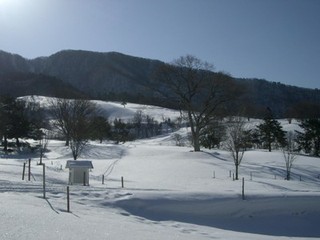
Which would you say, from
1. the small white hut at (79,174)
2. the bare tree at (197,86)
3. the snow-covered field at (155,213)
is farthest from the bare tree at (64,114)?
the small white hut at (79,174)

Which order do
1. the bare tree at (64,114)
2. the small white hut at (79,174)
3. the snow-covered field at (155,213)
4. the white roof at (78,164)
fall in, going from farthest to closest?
the bare tree at (64,114) < the white roof at (78,164) < the small white hut at (79,174) < the snow-covered field at (155,213)

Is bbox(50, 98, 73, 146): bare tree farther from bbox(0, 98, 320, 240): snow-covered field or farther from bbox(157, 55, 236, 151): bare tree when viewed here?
bbox(0, 98, 320, 240): snow-covered field

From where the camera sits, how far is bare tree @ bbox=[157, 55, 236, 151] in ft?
170

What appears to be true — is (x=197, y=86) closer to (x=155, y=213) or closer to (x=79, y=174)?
(x=79, y=174)

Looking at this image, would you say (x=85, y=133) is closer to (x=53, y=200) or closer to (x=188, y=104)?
(x=188, y=104)

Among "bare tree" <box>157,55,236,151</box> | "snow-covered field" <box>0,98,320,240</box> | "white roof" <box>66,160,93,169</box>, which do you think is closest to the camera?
"snow-covered field" <box>0,98,320,240</box>

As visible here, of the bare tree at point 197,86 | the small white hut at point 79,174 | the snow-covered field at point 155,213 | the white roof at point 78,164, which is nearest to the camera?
the snow-covered field at point 155,213

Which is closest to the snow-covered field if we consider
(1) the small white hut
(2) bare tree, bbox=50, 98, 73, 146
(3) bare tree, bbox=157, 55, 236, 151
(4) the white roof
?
(4) the white roof

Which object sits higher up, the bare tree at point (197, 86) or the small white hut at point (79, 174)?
the bare tree at point (197, 86)

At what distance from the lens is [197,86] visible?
52.8 m

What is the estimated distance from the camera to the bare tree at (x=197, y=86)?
51.8 m

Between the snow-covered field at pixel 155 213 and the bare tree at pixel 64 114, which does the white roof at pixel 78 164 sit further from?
the bare tree at pixel 64 114

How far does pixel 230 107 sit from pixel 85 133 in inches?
773

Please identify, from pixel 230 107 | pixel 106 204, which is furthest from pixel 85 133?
pixel 106 204
